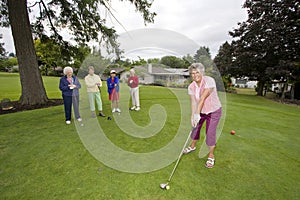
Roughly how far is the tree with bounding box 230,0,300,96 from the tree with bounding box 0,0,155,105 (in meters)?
13.6

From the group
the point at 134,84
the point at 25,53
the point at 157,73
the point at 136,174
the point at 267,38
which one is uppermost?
the point at 267,38

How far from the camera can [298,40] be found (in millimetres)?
13516

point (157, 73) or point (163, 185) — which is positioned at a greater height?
point (157, 73)

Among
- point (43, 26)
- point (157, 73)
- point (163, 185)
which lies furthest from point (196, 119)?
point (43, 26)

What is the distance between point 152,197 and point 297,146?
3.63 meters

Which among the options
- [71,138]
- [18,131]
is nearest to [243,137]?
[71,138]

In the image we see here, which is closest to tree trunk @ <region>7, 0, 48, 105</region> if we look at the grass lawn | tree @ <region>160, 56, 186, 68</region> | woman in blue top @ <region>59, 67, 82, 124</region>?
the grass lawn

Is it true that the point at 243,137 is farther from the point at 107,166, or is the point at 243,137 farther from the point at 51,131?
the point at 51,131

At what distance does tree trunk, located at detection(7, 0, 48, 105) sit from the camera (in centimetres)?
590

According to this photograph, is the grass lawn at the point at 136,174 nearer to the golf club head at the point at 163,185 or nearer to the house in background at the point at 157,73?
the golf club head at the point at 163,185

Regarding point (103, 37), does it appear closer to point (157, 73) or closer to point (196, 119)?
point (157, 73)

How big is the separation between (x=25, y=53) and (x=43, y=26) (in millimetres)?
2990

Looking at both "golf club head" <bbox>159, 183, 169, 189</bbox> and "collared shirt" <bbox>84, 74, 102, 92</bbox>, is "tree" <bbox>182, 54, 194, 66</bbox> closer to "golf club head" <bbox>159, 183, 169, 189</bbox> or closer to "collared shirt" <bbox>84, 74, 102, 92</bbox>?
"collared shirt" <bbox>84, 74, 102, 92</bbox>

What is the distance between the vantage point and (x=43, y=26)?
8164mm
